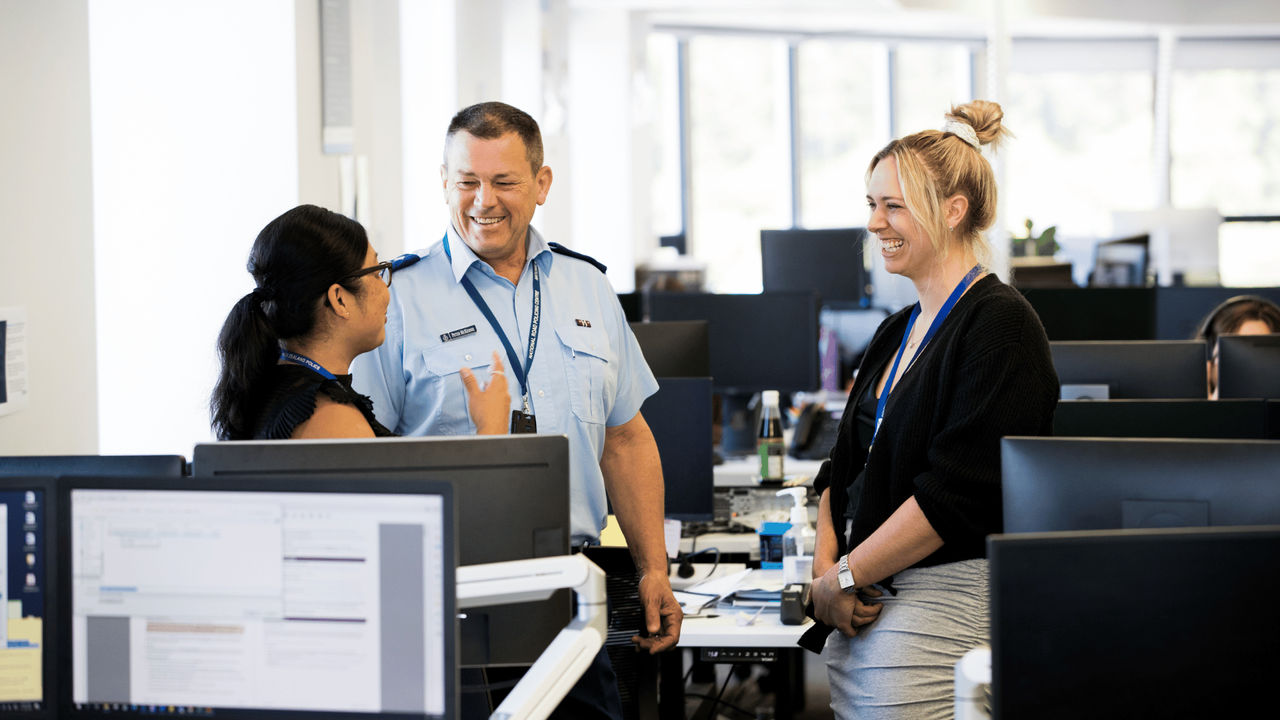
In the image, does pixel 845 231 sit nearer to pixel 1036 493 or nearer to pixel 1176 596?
pixel 1036 493

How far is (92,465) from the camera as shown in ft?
5.09

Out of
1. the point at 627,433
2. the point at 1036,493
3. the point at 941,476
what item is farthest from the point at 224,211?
the point at 1036,493

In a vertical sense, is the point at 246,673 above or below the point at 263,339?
below

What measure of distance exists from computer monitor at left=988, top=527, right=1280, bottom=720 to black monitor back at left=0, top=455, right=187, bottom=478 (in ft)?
3.43

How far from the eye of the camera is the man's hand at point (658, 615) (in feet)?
7.00

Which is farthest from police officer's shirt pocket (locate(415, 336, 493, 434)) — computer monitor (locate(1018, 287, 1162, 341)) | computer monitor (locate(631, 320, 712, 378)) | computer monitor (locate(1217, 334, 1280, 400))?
computer monitor (locate(1018, 287, 1162, 341))

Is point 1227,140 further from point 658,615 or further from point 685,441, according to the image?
point 658,615

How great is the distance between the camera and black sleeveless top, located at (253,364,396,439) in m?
1.68

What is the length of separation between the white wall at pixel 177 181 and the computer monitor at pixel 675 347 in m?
1.09

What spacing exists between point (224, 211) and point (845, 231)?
3.10 meters

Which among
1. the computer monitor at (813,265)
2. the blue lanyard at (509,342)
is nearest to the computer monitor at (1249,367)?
the blue lanyard at (509,342)

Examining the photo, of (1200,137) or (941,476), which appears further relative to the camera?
(1200,137)

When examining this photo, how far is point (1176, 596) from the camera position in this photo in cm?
111

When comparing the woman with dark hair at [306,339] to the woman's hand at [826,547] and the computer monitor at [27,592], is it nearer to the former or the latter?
the computer monitor at [27,592]
